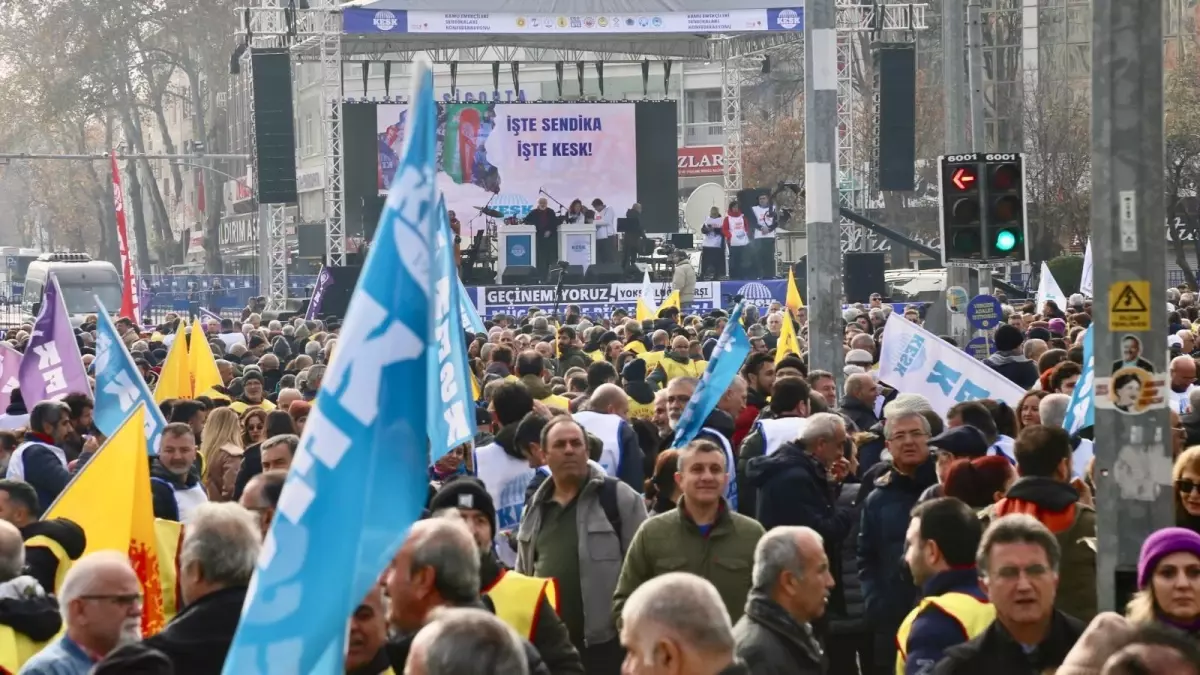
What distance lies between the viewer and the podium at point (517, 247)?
37.7 m

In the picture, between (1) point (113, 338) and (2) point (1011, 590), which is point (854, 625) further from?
(1) point (113, 338)

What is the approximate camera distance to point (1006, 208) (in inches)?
542

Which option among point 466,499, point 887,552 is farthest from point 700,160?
point 466,499

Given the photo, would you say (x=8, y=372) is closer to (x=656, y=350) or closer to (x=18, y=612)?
(x=656, y=350)

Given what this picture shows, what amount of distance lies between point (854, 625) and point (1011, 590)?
10.6ft

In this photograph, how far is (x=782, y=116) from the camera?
7325 centimetres

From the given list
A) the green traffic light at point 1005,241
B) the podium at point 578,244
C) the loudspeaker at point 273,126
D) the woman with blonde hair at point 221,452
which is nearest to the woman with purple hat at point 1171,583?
the woman with blonde hair at point 221,452

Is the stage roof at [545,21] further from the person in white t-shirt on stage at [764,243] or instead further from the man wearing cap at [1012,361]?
the man wearing cap at [1012,361]

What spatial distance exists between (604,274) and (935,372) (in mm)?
25178

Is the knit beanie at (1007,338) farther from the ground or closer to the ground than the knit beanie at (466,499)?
farther from the ground

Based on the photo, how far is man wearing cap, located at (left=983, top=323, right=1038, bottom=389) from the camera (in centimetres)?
1417

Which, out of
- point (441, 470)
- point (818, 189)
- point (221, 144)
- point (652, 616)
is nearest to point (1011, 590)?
point (652, 616)

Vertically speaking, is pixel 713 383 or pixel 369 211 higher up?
pixel 369 211

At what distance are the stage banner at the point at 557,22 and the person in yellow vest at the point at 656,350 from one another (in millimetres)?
17222
